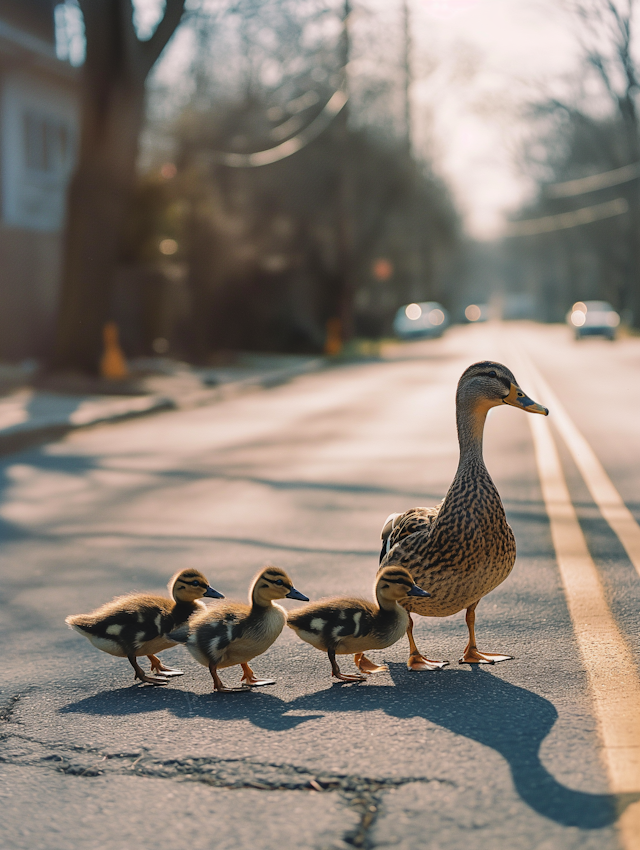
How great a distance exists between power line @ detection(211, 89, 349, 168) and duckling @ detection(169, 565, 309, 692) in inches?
1152

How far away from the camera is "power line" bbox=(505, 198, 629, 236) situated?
7531 cm

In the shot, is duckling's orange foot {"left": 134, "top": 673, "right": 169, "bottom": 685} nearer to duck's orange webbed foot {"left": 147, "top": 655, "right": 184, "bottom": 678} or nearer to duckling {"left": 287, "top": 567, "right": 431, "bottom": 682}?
duck's orange webbed foot {"left": 147, "top": 655, "right": 184, "bottom": 678}

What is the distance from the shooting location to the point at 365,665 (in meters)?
4.36

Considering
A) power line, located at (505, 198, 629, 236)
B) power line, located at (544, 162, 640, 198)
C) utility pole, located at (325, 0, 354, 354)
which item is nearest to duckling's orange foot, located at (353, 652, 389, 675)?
utility pole, located at (325, 0, 354, 354)

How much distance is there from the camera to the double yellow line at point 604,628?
10.4 ft

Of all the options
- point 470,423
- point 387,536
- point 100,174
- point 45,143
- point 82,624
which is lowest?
point 82,624

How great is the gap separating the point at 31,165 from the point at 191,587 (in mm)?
27846

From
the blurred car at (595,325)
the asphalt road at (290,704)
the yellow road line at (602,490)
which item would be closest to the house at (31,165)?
the yellow road line at (602,490)

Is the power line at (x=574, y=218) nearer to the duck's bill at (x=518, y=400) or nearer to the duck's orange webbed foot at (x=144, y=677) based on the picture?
the duck's bill at (x=518, y=400)

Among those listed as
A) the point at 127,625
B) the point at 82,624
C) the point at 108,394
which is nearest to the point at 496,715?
the point at 127,625

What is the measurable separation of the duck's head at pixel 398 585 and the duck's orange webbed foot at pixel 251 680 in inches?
23.6

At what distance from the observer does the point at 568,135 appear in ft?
227

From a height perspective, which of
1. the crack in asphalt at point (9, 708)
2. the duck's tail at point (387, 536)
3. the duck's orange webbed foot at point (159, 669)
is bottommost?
the crack in asphalt at point (9, 708)

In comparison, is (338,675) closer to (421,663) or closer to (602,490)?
(421,663)
